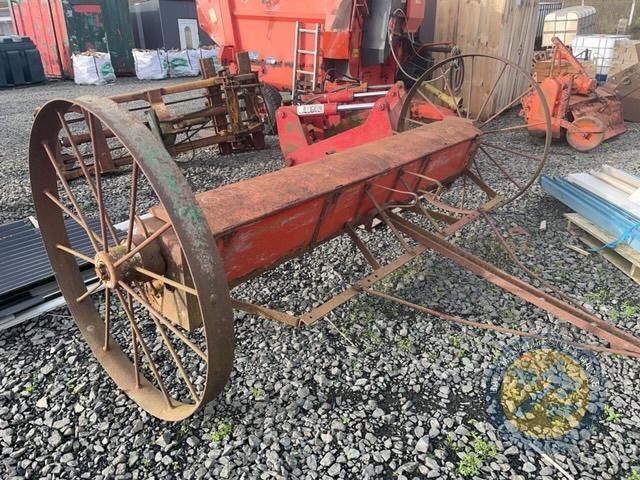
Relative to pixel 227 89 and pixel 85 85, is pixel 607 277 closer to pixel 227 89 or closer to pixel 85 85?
pixel 227 89

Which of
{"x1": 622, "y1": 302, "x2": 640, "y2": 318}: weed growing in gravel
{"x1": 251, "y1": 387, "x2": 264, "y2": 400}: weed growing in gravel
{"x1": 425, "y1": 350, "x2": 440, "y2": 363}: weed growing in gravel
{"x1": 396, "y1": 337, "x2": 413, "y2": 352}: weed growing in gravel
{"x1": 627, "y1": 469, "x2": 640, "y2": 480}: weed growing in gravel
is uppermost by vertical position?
{"x1": 622, "y1": 302, "x2": 640, "y2": 318}: weed growing in gravel

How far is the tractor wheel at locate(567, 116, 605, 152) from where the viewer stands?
22.4ft

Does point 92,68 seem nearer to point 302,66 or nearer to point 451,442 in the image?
point 302,66

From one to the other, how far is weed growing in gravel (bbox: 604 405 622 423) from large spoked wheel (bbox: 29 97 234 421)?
6.54 ft

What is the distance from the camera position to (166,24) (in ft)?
53.2

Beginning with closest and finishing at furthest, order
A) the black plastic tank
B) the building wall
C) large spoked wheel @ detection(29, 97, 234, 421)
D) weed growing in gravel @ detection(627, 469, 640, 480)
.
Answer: large spoked wheel @ detection(29, 97, 234, 421) → weed growing in gravel @ detection(627, 469, 640, 480) → the black plastic tank → the building wall

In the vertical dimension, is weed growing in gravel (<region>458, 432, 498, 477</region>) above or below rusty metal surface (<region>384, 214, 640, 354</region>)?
below

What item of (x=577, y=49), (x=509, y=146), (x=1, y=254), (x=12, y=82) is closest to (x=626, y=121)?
(x=509, y=146)

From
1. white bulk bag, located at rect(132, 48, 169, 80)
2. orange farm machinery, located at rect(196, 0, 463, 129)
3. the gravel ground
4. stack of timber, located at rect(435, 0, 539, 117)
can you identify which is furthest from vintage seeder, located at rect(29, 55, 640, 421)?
white bulk bag, located at rect(132, 48, 169, 80)

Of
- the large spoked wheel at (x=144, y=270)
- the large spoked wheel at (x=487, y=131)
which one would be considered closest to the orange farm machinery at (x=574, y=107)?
the large spoked wheel at (x=487, y=131)

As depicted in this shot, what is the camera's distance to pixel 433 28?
9.05 meters

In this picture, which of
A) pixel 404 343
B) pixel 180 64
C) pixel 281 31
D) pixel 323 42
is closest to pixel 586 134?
pixel 323 42

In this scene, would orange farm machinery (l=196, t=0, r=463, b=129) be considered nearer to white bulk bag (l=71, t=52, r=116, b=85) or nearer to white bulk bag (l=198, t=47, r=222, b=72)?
white bulk bag (l=71, t=52, r=116, b=85)

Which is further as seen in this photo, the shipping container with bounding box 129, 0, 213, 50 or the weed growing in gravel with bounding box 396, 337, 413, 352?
the shipping container with bounding box 129, 0, 213, 50
